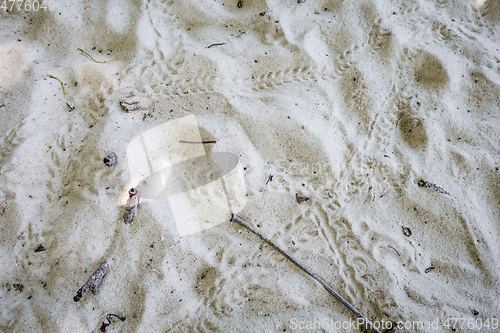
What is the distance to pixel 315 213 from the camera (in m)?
1.96

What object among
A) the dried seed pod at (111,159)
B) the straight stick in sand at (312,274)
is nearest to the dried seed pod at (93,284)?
the dried seed pod at (111,159)

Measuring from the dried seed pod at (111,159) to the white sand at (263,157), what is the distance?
0.03 meters

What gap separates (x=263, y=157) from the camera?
6.74ft

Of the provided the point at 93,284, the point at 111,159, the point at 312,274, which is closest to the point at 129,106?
the point at 111,159

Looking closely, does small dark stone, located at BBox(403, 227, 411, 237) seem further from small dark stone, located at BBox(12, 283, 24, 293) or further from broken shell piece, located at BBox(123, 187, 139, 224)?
small dark stone, located at BBox(12, 283, 24, 293)

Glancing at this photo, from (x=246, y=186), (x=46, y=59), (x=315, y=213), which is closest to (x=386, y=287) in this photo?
(x=315, y=213)

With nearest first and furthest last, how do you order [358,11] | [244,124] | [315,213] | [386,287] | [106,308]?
1. [106,308]
2. [386,287]
3. [315,213]
4. [244,124]
5. [358,11]

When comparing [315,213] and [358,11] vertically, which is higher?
[358,11]

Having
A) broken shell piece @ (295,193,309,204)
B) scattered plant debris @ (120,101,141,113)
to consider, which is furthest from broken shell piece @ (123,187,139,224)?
broken shell piece @ (295,193,309,204)

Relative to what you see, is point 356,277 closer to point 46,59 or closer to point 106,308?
point 106,308

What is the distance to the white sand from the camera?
179 cm

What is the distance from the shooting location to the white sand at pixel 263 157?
1.79 meters

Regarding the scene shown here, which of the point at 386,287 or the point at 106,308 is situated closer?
the point at 106,308

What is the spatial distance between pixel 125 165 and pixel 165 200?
40 cm
